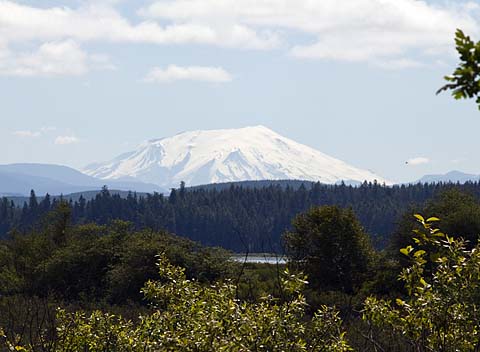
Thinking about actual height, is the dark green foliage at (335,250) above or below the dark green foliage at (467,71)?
below

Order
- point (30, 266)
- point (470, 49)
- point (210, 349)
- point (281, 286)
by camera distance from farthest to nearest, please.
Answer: point (30, 266)
point (281, 286)
point (210, 349)
point (470, 49)

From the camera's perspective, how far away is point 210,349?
9.24m

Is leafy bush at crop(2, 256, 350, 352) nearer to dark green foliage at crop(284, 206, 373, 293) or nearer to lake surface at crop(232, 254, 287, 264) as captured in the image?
lake surface at crop(232, 254, 287, 264)

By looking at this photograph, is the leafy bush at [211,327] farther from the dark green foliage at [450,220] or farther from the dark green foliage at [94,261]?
the dark green foliage at [450,220]

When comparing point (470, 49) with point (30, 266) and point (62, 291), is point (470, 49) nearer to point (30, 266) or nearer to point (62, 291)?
point (62, 291)

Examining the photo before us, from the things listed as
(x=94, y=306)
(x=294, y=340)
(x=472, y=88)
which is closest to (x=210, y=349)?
(x=294, y=340)

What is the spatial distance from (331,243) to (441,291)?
42660 mm

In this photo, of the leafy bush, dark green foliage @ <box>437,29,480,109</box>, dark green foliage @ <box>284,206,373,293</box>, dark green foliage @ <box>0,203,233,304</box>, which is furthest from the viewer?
dark green foliage @ <box>284,206,373,293</box>

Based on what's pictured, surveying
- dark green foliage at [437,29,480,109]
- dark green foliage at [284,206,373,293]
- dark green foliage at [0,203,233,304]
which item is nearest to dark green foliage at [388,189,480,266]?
dark green foliage at [284,206,373,293]

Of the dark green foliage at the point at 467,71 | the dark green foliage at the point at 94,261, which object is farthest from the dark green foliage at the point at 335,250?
the dark green foliage at the point at 467,71

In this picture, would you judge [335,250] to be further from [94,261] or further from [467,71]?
[467,71]

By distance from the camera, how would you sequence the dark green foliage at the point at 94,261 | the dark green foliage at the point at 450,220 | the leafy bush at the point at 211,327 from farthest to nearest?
the dark green foliage at the point at 94,261
the dark green foliage at the point at 450,220
the leafy bush at the point at 211,327

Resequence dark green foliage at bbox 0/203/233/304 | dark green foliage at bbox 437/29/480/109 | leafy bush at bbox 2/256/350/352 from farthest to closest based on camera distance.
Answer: dark green foliage at bbox 0/203/233/304 < leafy bush at bbox 2/256/350/352 < dark green foliage at bbox 437/29/480/109

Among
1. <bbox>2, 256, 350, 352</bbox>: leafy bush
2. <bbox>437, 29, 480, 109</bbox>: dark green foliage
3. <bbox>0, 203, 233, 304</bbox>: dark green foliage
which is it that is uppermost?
<bbox>437, 29, 480, 109</bbox>: dark green foliage
